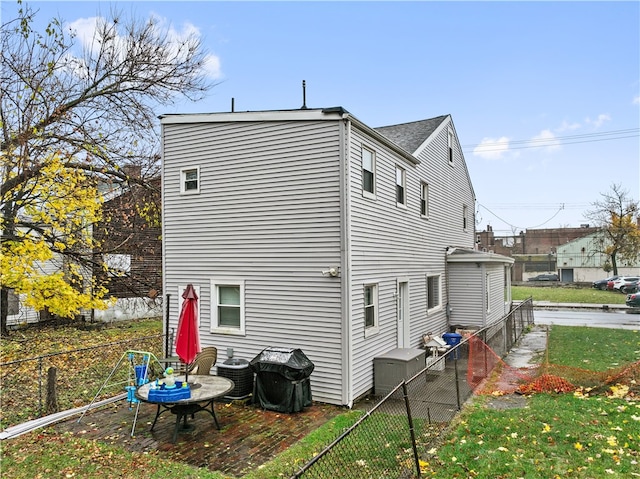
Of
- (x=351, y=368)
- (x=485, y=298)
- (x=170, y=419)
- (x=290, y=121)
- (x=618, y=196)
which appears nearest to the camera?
(x=170, y=419)

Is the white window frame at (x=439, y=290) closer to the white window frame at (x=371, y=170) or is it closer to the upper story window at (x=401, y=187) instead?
the upper story window at (x=401, y=187)

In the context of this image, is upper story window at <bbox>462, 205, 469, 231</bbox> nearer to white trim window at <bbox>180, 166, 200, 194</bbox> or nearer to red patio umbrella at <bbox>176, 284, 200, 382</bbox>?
white trim window at <bbox>180, 166, 200, 194</bbox>

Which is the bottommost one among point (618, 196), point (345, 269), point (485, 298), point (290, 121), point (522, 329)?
point (522, 329)

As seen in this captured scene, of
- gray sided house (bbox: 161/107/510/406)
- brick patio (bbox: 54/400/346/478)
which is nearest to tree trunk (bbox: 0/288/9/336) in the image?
gray sided house (bbox: 161/107/510/406)

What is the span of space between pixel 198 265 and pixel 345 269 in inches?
159

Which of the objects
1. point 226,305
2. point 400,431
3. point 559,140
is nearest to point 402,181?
point 226,305

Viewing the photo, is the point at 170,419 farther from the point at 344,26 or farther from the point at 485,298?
the point at 344,26

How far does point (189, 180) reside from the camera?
11.0 m

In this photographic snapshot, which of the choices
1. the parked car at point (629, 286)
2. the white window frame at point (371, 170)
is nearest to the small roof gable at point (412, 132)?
the white window frame at point (371, 170)

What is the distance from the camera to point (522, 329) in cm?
1803

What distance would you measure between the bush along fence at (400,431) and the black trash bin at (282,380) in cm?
155

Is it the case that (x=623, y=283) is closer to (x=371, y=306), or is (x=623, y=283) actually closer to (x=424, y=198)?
(x=424, y=198)

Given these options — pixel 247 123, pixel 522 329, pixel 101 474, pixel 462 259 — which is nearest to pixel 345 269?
pixel 247 123

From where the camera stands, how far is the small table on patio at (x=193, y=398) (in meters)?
6.86
